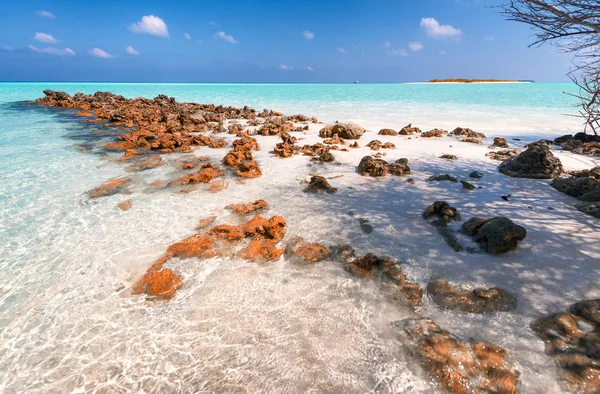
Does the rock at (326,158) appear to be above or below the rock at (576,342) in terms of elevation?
above

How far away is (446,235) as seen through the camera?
4.85 m

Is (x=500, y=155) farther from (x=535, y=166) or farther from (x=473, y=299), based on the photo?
(x=473, y=299)

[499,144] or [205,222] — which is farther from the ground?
[499,144]

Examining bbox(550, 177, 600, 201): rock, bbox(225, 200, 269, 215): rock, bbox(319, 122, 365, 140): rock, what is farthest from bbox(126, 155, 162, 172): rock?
bbox(550, 177, 600, 201): rock

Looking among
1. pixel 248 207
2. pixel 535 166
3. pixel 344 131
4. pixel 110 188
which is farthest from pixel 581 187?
pixel 110 188

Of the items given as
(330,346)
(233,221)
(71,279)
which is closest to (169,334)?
(330,346)

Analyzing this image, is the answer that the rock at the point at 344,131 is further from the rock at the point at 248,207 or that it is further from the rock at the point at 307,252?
the rock at the point at 307,252

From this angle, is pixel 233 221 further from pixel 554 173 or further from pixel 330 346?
pixel 554 173

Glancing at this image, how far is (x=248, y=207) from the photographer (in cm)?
602

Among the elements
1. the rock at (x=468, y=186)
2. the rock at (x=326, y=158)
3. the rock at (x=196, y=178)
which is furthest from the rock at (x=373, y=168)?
the rock at (x=196, y=178)

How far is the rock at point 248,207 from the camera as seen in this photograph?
5.91 metres

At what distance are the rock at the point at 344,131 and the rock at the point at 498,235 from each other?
30.9 ft

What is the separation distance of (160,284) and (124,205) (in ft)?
10.8

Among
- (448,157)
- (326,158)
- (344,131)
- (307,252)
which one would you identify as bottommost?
(307,252)
